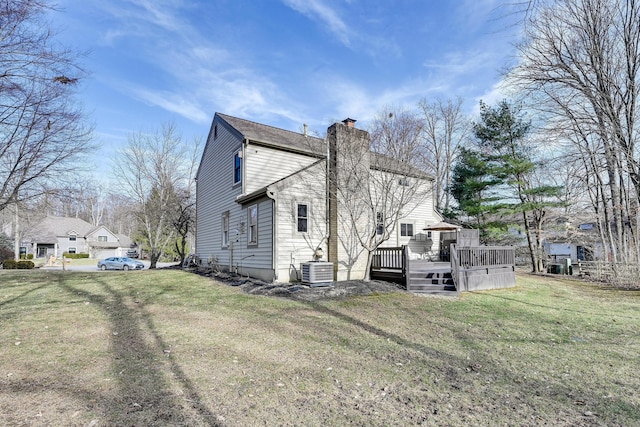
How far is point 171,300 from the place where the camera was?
901cm

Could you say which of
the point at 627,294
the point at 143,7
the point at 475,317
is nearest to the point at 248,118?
the point at 143,7

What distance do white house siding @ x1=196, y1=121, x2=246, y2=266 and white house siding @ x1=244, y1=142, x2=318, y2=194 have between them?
0.65 meters

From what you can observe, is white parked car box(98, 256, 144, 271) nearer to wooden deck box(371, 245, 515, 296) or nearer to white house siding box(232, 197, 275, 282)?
white house siding box(232, 197, 275, 282)

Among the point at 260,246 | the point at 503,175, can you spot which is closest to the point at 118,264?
the point at 260,246

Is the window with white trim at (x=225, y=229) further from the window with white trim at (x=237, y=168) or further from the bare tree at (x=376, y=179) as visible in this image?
the bare tree at (x=376, y=179)

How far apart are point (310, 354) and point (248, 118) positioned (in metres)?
14.5

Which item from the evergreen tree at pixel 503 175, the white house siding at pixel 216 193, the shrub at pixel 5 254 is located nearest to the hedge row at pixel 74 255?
the shrub at pixel 5 254

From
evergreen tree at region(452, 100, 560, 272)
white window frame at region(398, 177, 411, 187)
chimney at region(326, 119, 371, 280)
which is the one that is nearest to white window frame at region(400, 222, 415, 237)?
chimney at region(326, 119, 371, 280)

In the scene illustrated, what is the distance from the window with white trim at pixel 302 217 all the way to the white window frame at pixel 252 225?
67.5 inches

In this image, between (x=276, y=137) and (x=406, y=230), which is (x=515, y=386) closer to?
(x=406, y=230)

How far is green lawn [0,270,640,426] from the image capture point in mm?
3225

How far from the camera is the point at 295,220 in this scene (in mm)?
12070

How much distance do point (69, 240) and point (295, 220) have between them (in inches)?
2105

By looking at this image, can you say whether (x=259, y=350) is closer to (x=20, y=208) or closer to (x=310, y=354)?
(x=310, y=354)
